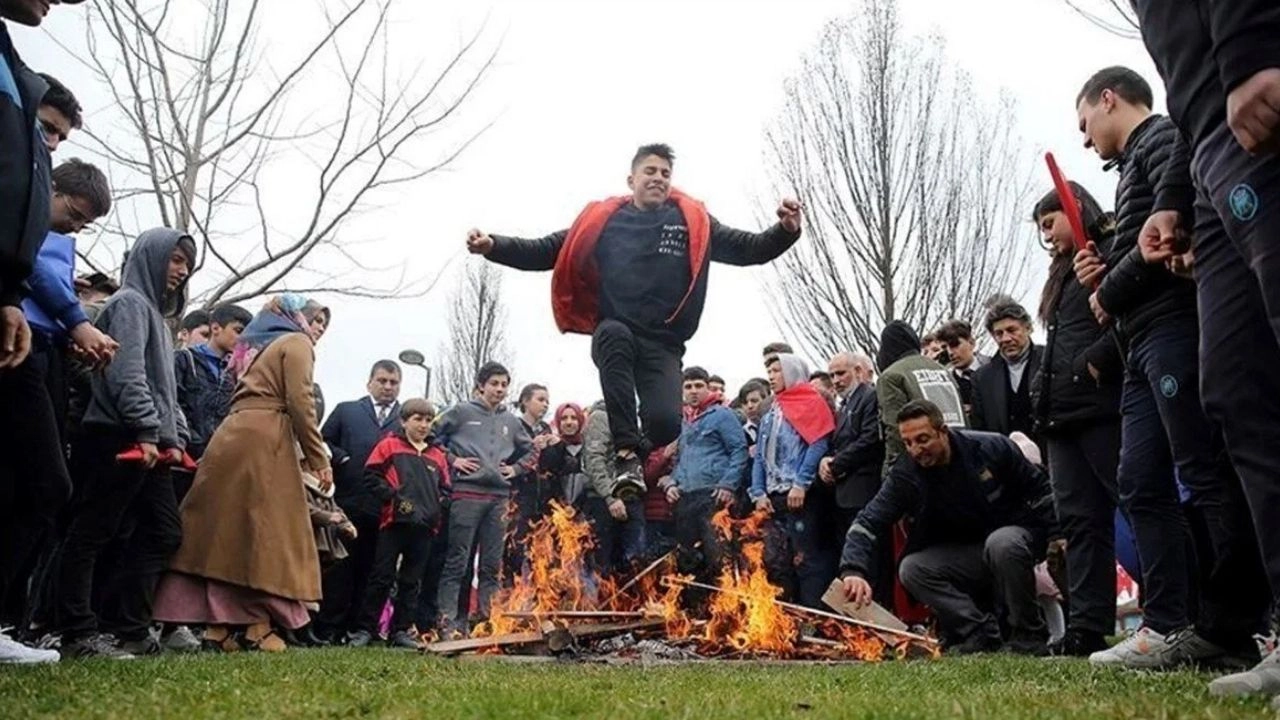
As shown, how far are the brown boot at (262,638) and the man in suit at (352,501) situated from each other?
7.59ft

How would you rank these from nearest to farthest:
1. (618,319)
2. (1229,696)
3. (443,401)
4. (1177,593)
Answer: (1229,696) → (1177,593) → (618,319) → (443,401)

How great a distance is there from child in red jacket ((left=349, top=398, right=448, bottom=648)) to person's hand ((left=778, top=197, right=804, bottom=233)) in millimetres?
4380

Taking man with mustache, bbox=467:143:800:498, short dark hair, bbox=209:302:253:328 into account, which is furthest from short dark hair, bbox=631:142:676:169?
short dark hair, bbox=209:302:253:328

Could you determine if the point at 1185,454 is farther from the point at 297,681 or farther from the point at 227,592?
the point at 227,592

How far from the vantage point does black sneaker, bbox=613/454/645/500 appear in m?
6.65

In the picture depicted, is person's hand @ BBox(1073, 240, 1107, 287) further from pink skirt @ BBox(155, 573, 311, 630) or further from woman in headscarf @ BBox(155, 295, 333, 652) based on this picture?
pink skirt @ BBox(155, 573, 311, 630)

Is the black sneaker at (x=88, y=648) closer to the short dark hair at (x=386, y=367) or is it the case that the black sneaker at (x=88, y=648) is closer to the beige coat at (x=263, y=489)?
the beige coat at (x=263, y=489)

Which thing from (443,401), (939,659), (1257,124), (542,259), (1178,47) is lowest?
(939,659)

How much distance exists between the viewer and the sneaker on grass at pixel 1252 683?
3.03 metres

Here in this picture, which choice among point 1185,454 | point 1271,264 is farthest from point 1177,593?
point 1271,264

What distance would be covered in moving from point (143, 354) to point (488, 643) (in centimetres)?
261

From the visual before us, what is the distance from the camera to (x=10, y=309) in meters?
3.86

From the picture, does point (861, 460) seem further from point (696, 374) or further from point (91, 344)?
point (91, 344)

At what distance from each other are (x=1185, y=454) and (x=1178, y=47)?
1665 millimetres
